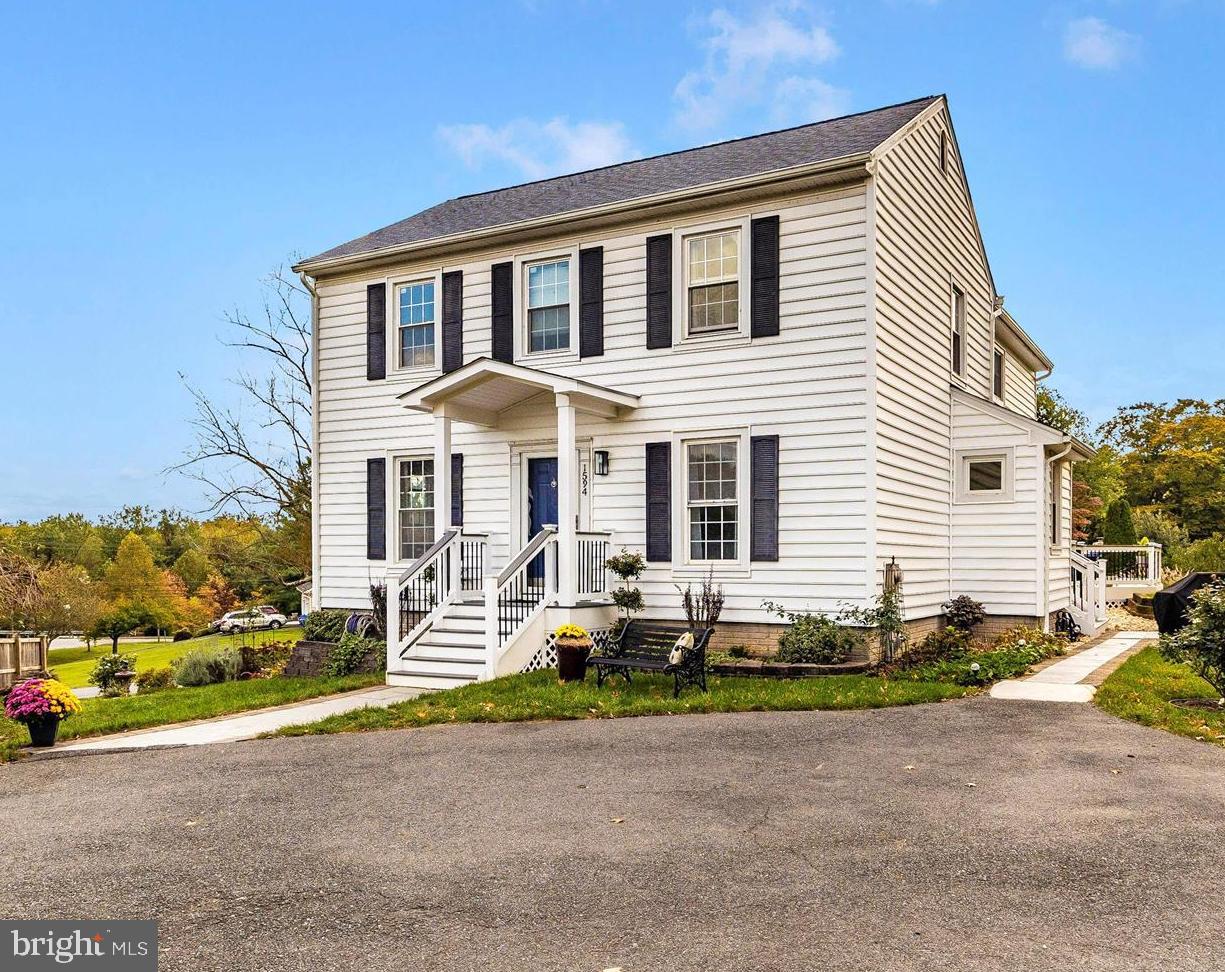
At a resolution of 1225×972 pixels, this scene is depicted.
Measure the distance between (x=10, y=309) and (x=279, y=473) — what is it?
25141mm

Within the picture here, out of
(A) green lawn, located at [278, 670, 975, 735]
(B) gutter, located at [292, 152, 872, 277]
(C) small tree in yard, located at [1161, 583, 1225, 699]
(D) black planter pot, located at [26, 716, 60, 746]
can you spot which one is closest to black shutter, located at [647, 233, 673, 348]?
(B) gutter, located at [292, 152, 872, 277]

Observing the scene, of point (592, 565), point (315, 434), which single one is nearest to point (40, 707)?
point (592, 565)

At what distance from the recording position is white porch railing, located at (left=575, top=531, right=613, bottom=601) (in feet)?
42.2

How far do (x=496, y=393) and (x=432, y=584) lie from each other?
2.90 metres

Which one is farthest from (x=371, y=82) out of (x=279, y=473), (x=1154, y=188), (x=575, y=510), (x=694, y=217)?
(x=1154, y=188)

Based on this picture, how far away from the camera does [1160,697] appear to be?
31.6 feet

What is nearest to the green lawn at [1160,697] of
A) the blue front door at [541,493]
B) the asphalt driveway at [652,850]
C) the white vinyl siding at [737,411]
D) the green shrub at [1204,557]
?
the asphalt driveway at [652,850]

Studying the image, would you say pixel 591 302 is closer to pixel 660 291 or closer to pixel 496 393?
pixel 660 291

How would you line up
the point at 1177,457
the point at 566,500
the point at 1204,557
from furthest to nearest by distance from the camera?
the point at 1177,457
the point at 1204,557
the point at 566,500

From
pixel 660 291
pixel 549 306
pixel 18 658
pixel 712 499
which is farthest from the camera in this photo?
pixel 18 658

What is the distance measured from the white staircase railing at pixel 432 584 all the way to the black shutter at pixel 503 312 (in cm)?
282

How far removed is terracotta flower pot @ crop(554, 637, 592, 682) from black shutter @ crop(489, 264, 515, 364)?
495 cm

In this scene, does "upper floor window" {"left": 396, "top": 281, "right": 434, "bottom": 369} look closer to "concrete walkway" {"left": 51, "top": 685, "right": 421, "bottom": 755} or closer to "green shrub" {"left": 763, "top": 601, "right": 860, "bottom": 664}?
"concrete walkway" {"left": 51, "top": 685, "right": 421, "bottom": 755}

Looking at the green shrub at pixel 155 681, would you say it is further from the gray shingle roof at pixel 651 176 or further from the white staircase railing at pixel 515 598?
the gray shingle roof at pixel 651 176
